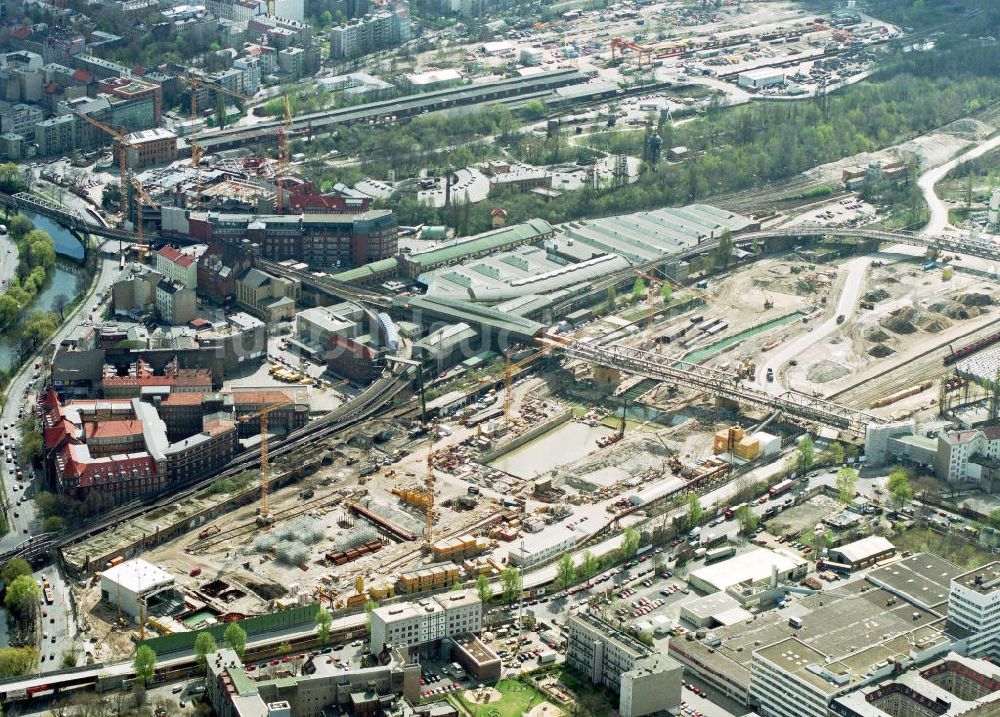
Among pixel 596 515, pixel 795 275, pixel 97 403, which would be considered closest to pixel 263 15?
pixel 795 275

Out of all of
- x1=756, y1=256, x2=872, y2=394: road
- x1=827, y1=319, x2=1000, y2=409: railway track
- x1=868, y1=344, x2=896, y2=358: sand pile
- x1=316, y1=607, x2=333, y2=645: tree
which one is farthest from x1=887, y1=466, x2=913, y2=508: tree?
x1=316, y1=607, x2=333, y2=645: tree

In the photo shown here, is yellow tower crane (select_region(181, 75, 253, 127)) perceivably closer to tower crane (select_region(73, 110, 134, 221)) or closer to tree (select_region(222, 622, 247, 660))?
tower crane (select_region(73, 110, 134, 221))

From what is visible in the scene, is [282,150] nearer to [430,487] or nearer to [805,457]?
[430,487]

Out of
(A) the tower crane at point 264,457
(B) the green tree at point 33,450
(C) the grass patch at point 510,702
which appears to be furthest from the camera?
(B) the green tree at point 33,450

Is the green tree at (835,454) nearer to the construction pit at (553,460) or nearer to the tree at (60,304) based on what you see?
the construction pit at (553,460)

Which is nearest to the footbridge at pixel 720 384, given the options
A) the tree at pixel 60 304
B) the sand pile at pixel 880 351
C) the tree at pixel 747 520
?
the sand pile at pixel 880 351

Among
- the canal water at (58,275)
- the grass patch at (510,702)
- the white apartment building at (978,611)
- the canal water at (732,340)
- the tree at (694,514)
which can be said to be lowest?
the canal water at (732,340)

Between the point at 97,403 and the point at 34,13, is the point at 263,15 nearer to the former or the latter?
the point at 34,13
